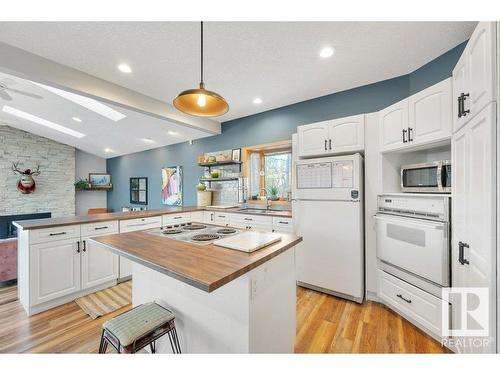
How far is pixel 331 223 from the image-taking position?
2424 mm

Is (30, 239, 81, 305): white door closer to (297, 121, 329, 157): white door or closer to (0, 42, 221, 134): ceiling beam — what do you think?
(0, 42, 221, 134): ceiling beam

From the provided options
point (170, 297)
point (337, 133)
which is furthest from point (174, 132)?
point (170, 297)

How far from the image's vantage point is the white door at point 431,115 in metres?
1.68

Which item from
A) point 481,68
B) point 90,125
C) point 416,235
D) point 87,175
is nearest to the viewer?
point 481,68

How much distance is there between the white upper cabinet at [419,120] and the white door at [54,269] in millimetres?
3733

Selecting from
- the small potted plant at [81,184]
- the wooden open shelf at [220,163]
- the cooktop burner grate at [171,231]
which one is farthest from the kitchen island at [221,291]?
the small potted plant at [81,184]

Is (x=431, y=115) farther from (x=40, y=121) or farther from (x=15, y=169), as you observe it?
(x=15, y=169)

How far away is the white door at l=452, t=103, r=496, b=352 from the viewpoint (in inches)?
39.7

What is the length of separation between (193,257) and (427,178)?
2.16 meters

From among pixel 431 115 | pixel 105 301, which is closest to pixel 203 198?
pixel 105 301

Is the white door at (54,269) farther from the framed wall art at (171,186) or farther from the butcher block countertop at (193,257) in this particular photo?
the framed wall art at (171,186)

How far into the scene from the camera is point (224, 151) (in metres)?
4.22

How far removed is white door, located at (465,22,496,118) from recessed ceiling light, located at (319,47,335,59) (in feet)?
3.46
